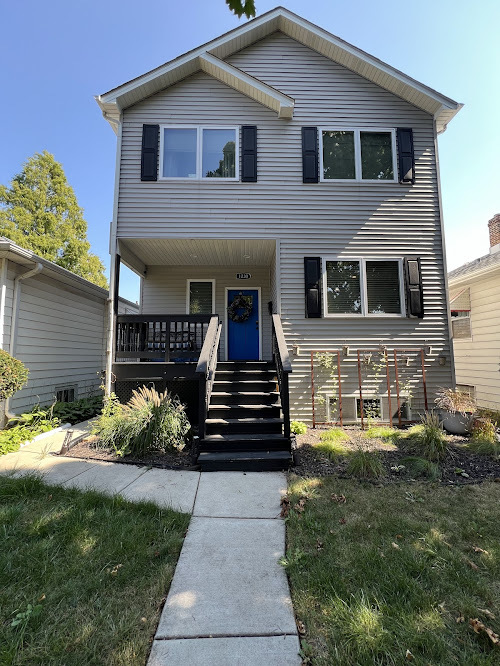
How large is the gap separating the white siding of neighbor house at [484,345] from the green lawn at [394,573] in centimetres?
565

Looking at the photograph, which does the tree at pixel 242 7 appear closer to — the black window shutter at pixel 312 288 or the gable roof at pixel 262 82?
the black window shutter at pixel 312 288

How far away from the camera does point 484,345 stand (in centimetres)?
827

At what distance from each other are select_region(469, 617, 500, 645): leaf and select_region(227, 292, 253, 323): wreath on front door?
7225 mm

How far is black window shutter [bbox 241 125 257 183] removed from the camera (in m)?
7.12

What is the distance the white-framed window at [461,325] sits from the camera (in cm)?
896

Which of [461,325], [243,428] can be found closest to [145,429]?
[243,428]

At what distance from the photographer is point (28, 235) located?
1534 cm

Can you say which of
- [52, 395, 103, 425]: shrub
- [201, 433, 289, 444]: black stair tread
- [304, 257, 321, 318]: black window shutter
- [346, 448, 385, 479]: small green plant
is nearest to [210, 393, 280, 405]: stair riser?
[201, 433, 289, 444]: black stair tread

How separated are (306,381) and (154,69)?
7358 mm

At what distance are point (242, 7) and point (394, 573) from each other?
3.99 m

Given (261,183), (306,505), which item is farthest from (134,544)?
(261,183)

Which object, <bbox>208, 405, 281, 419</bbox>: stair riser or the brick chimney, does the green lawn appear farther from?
the brick chimney

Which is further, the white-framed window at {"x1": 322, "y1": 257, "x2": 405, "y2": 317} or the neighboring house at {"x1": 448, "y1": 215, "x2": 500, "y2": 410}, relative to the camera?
the neighboring house at {"x1": 448, "y1": 215, "x2": 500, "y2": 410}

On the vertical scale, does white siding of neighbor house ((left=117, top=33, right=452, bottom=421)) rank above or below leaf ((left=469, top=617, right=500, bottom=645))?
above
